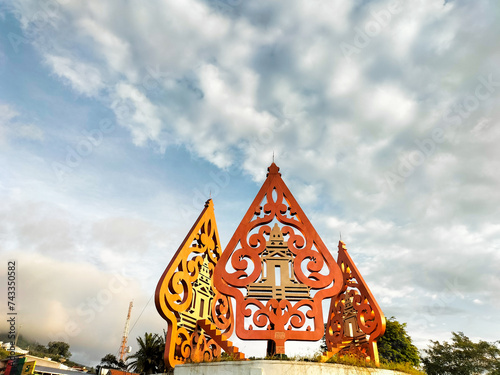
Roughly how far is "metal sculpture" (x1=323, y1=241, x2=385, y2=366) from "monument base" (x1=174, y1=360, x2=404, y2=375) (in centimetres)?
264

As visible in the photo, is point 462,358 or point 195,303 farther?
point 462,358

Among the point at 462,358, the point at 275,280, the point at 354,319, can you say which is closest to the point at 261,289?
the point at 275,280

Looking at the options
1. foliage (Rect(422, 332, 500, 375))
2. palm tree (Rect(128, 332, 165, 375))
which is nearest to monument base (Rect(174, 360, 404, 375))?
palm tree (Rect(128, 332, 165, 375))

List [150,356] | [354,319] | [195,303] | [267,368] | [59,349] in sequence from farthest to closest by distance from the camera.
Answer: [59,349] → [150,356] → [354,319] → [195,303] → [267,368]

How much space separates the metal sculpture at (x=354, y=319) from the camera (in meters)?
10.7

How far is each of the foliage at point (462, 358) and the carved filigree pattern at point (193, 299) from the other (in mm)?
22633

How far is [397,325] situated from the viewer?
2266 centimetres

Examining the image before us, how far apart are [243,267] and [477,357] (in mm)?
25670

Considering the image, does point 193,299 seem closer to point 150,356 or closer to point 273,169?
point 273,169

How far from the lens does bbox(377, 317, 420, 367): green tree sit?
21.3 m

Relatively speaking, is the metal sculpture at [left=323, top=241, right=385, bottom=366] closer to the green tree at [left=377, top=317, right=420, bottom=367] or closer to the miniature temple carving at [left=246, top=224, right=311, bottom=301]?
the miniature temple carving at [left=246, top=224, right=311, bottom=301]

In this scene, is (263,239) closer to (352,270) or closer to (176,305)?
(176,305)

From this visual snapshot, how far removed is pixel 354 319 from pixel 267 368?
19.5 ft

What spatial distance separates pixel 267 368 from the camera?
723 centimetres
